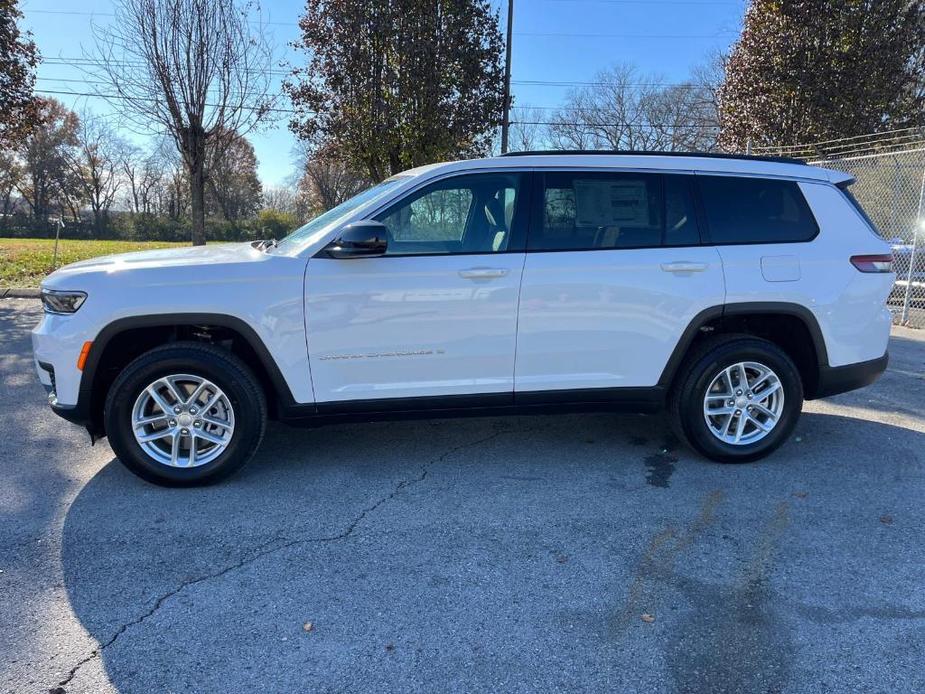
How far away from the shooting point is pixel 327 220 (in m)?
4.06

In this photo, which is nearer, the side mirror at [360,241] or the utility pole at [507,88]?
the side mirror at [360,241]

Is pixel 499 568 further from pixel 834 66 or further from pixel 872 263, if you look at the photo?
pixel 834 66

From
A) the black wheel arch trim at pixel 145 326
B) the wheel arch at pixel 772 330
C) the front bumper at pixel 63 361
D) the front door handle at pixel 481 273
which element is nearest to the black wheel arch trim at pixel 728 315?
the wheel arch at pixel 772 330

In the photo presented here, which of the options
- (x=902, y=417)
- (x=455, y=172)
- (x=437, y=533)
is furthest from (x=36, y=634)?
(x=902, y=417)

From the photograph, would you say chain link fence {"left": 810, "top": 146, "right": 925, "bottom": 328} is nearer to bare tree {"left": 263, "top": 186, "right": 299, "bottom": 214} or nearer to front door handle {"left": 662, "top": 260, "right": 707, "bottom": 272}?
front door handle {"left": 662, "top": 260, "right": 707, "bottom": 272}

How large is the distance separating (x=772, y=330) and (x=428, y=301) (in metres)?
2.38

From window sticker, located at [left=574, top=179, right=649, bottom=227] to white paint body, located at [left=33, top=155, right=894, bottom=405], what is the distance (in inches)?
5.2

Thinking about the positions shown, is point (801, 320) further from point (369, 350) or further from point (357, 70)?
point (357, 70)

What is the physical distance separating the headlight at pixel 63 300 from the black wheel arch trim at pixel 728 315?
342 centimetres

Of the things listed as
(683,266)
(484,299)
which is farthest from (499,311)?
(683,266)

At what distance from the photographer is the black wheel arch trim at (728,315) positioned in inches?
155

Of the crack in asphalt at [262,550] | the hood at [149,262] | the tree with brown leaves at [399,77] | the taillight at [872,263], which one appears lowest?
the crack in asphalt at [262,550]

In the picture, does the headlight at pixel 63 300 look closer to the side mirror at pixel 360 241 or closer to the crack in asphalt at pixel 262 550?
the side mirror at pixel 360 241

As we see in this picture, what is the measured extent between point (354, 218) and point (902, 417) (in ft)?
14.9
